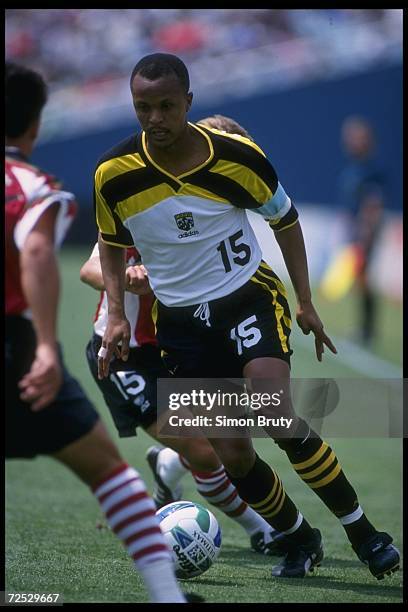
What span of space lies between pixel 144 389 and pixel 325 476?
1.03 metres

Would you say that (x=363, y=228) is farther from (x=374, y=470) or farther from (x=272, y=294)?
(x=272, y=294)

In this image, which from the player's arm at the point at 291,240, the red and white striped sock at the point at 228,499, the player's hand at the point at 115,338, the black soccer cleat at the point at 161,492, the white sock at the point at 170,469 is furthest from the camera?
the black soccer cleat at the point at 161,492

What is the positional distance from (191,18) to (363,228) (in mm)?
9809

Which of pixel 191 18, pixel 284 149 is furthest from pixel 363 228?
pixel 191 18

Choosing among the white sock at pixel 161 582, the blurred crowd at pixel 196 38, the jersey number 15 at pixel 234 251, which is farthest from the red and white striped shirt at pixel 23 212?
the blurred crowd at pixel 196 38

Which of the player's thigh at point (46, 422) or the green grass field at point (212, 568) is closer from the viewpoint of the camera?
the player's thigh at point (46, 422)

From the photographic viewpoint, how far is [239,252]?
16.1 ft

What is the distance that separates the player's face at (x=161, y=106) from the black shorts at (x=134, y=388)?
4.30ft

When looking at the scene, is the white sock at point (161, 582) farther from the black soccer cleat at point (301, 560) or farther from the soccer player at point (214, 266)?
the black soccer cleat at point (301, 560)

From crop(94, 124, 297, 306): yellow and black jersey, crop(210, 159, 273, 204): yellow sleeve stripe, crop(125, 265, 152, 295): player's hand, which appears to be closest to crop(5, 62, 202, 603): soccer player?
crop(94, 124, 297, 306): yellow and black jersey

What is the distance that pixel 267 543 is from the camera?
5828 millimetres

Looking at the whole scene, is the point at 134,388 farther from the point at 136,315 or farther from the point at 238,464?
the point at 238,464

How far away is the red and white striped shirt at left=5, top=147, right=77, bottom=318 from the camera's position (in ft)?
12.4

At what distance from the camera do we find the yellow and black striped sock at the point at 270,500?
507cm
